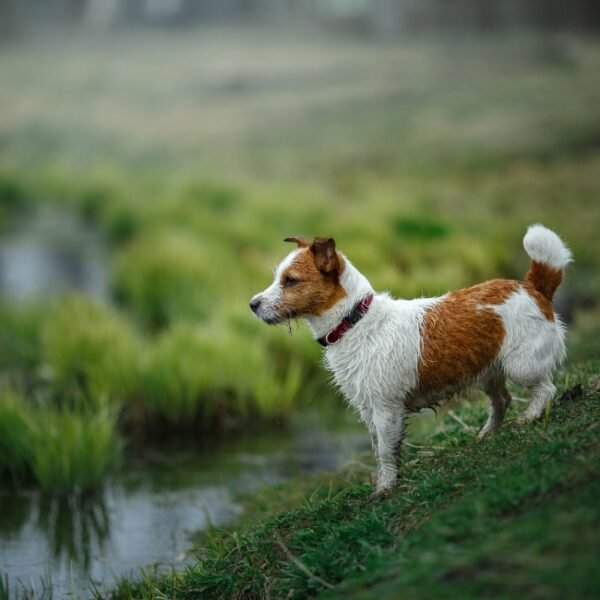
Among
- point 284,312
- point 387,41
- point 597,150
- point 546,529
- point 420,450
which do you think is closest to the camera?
point 546,529

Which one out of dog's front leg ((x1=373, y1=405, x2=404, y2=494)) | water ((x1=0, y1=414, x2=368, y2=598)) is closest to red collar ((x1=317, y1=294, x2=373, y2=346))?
dog's front leg ((x1=373, y1=405, x2=404, y2=494))

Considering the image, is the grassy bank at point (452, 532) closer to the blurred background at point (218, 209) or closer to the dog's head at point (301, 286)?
the dog's head at point (301, 286)

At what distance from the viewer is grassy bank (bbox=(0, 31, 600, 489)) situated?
28.3ft

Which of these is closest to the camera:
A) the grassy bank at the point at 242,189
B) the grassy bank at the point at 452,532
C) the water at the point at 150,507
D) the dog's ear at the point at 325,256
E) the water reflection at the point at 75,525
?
the grassy bank at the point at 452,532

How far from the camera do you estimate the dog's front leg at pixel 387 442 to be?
4.49 meters

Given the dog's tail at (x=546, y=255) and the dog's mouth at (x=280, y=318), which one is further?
the dog's tail at (x=546, y=255)

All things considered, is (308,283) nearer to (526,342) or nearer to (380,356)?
(380,356)

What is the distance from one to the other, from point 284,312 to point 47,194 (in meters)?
15.2

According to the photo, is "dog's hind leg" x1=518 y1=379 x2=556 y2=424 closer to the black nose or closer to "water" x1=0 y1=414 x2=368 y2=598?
the black nose

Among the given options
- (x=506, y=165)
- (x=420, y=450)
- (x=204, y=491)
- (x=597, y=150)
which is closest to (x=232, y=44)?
(x=506, y=165)

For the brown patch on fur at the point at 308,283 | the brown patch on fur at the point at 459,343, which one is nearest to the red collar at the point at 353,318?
the brown patch on fur at the point at 308,283

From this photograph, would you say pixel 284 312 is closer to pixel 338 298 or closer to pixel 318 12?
pixel 338 298

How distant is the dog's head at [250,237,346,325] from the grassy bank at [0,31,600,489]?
121 inches

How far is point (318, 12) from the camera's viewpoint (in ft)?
61.2
